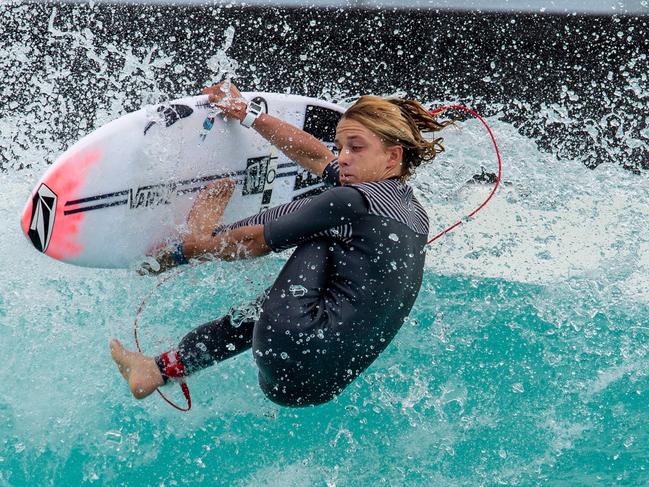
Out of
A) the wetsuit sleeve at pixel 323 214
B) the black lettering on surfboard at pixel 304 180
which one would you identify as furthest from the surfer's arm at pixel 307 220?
the black lettering on surfboard at pixel 304 180

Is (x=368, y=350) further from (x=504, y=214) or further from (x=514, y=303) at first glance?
(x=504, y=214)

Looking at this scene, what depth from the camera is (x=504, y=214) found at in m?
4.18

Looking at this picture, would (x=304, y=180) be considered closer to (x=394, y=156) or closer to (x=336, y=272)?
(x=394, y=156)

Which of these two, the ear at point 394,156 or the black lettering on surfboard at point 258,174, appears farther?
the black lettering on surfboard at point 258,174

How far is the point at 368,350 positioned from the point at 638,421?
119 cm

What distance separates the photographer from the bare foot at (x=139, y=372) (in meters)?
2.77

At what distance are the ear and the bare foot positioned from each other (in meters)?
0.96

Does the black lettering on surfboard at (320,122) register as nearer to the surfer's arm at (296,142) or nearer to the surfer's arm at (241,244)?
the surfer's arm at (296,142)

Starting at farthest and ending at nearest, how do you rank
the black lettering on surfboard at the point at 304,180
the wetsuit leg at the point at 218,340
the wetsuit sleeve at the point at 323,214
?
the black lettering on surfboard at the point at 304,180
the wetsuit leg at the point at 218,340
the wetsuit sleeve at the point at 323,214

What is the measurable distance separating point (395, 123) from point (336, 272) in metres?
0.47

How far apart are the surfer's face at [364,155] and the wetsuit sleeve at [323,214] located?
0.18m

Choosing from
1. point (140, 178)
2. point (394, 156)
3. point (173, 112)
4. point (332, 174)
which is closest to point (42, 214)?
point (140, 178)

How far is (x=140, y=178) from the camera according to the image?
309 cm

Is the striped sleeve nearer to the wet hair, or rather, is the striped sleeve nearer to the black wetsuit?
the black wetsuit
